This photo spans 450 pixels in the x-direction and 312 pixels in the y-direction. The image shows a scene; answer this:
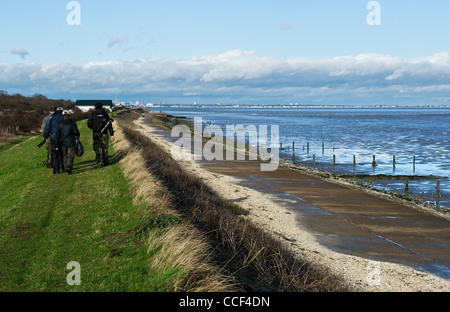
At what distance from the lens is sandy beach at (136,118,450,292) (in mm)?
9305

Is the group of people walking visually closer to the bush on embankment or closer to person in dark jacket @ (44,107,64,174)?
person in dark jacket @ (44,107,64,174)

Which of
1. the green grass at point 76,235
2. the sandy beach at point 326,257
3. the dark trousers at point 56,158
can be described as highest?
the dark trousers at point 56,158

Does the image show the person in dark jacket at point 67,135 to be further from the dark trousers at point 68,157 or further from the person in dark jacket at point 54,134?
the person in dark jacket at point 54,134

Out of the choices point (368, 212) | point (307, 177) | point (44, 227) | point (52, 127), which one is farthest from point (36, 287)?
point (307, 177)

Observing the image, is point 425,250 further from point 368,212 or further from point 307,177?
point 307,177

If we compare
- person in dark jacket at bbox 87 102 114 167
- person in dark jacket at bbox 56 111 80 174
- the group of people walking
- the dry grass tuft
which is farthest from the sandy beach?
person in dark jacket at bbox 56 111 80 174

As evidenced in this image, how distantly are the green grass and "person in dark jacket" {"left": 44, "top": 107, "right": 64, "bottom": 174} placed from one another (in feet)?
1.43

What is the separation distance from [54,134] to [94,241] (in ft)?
23.3

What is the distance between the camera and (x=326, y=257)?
10.9 metres

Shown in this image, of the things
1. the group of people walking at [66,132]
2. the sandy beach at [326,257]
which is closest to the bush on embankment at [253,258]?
the sandy beach at [326,257]

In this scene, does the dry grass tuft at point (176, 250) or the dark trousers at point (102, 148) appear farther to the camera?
the dark trousers at point (102, 148)

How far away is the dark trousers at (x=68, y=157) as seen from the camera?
49.3 feet

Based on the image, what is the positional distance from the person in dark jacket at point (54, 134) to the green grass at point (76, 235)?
17.2 inches

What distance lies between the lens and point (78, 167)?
1672cm
